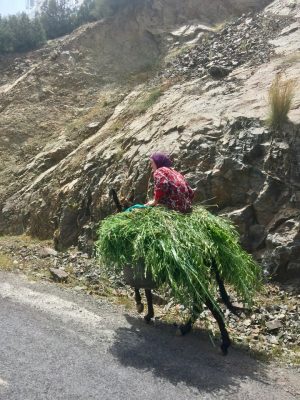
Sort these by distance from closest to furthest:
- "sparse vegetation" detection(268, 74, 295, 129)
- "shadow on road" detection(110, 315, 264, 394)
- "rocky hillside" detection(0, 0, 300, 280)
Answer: "shadow on road" detection(110, 315, 264, 394), "rocky hillside" detection(0, 0, 300, 280), "sparse vegetation" detection(268, 74, 295, 129)

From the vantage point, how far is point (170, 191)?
5430 millimetres

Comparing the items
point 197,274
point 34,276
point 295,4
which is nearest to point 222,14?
point 295,4

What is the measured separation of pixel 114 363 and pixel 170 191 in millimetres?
2038

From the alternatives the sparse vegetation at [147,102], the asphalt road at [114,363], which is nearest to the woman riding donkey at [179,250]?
the asphalt road at [114,363]

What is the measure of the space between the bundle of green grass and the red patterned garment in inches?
5.4

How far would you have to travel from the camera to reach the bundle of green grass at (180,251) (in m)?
4.80

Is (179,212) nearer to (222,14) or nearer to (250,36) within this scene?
(250,36)

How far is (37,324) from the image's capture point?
18.3 ft

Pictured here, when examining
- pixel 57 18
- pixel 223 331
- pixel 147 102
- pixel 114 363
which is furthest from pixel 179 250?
pixel 57 18

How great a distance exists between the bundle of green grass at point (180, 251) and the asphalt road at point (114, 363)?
71cm

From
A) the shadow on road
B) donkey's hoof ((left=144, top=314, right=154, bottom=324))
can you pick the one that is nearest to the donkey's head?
donkey's hoof ((left=144, top=314, right=154, bottom=324))

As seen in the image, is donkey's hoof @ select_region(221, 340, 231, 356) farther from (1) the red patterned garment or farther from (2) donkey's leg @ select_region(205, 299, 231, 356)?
(1) the red patterned garment

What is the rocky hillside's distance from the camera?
285 inches

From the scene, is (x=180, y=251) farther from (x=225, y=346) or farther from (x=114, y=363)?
(x=114, y=363)
